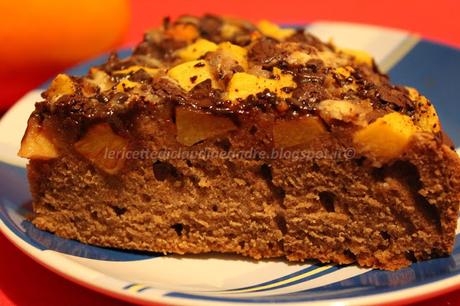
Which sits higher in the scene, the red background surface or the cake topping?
the cake topping

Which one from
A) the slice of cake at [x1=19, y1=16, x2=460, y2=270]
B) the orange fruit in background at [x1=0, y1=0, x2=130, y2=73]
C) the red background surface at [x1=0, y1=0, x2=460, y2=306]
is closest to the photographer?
the slice of cake at [x1=19, y1=16, x2=460, y2=270]

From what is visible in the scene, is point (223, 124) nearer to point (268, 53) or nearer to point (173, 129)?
point (173, 129)

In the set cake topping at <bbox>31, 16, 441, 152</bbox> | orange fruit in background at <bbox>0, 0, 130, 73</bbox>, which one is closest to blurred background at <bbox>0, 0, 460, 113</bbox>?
orange fruit in background at <bbox>0, 0, 130, 73</bbox>

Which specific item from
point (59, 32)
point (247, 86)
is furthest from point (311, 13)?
point (247, 86)

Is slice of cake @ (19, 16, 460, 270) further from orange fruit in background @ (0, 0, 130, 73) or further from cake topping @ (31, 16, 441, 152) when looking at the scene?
orange fruit in background @ (0, 0, 130, 73)

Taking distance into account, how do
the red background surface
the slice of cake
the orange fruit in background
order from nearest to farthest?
1. the slice of cake
2. the orange fruit in background
3. the red background surface

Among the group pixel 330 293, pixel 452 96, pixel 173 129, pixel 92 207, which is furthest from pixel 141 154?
pixel 452 96
